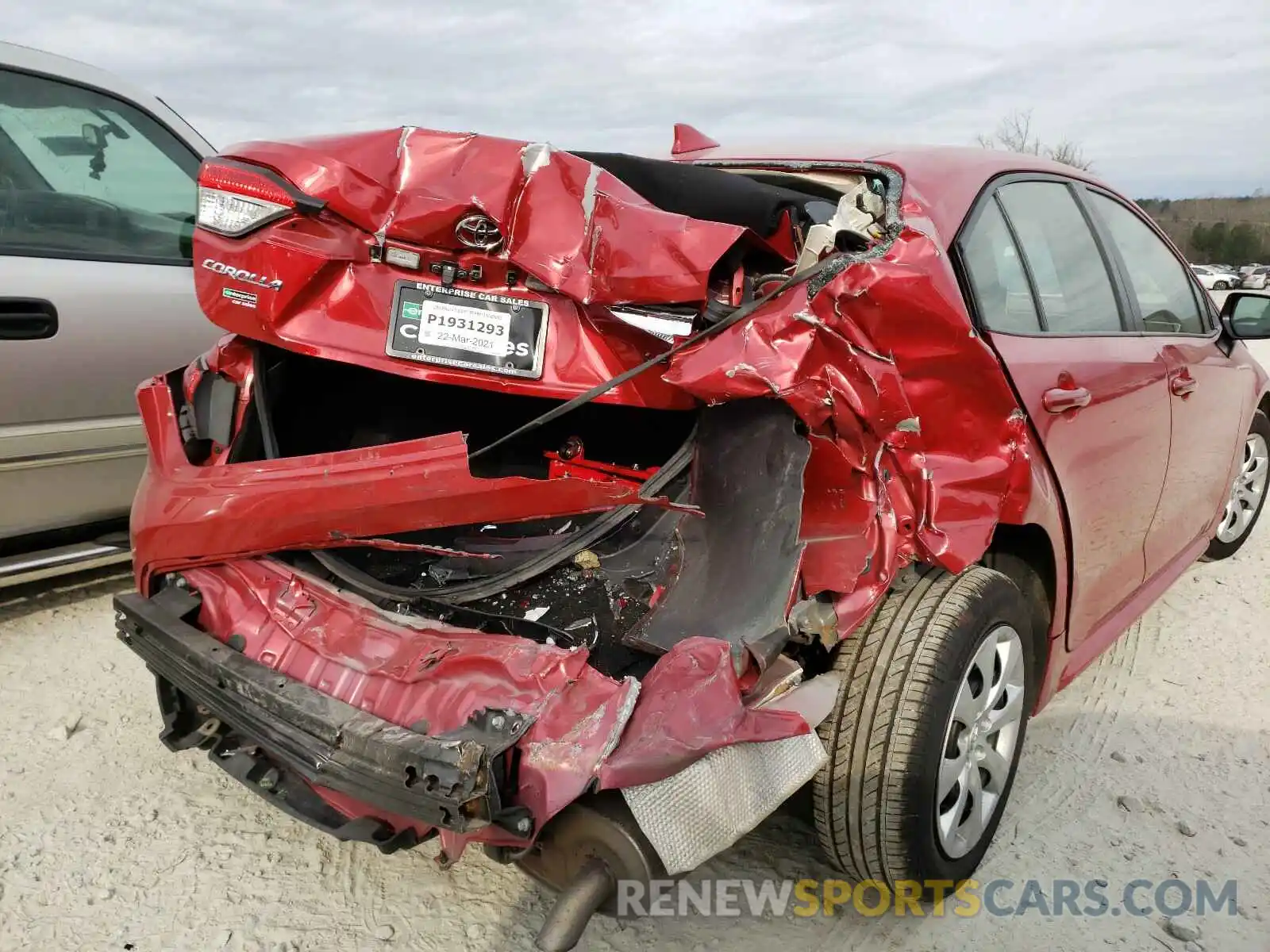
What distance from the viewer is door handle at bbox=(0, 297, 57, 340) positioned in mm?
2875

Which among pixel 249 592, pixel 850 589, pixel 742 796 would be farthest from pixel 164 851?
pixel 850 589

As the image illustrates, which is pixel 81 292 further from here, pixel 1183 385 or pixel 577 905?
pixel 1183 385

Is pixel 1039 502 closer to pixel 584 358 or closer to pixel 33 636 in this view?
pixel 584 358

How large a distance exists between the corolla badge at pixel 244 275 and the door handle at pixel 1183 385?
268 cm

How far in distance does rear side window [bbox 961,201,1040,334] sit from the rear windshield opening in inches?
31.0

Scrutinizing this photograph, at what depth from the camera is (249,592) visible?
2096 mm

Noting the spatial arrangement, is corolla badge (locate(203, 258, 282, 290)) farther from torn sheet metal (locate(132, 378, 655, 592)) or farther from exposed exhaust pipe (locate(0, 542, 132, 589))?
exposed exhaust pipe (locate(0, 542, 132, 589))

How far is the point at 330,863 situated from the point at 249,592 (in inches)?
28.4

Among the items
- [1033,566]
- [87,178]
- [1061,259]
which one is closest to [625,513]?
[1033,566]

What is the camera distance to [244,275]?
2004 millimetres

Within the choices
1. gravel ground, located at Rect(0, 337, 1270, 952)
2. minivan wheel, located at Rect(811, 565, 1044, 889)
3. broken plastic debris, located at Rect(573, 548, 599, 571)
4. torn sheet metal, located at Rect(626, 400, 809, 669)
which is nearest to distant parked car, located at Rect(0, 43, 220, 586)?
gravel ground, located at Rect(0, 337, 1270, 952)

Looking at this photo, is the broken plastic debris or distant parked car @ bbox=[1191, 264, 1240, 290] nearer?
the broken plastic debris

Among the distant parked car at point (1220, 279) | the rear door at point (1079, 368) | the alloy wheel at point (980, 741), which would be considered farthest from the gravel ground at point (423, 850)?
the distant parked car at point (1220, 279)

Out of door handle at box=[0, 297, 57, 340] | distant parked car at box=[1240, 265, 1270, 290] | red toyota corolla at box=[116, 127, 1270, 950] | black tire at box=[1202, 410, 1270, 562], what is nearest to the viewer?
red toyota corolla at box=[116, 127, 1270, 950]
